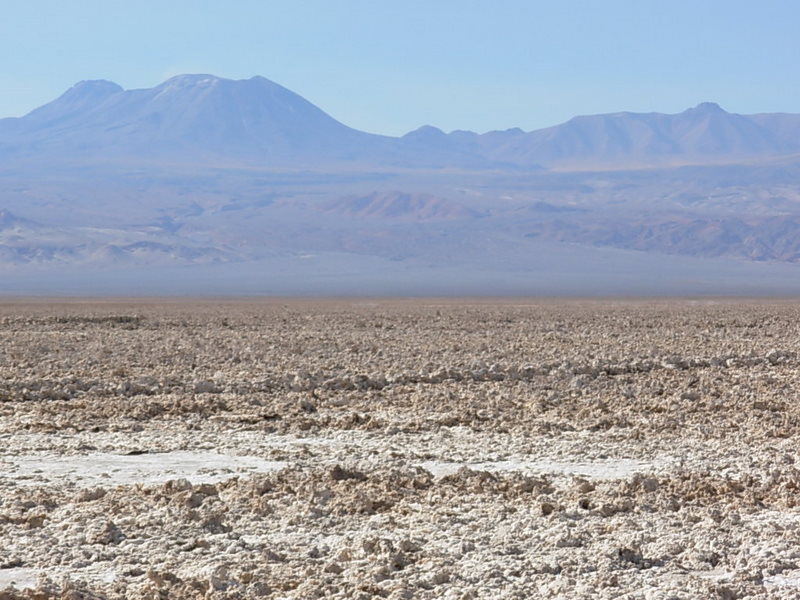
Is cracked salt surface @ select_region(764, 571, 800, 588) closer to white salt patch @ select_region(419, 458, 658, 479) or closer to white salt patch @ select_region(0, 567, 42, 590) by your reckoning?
white salt patch @ select_region(419, 458, 658, 479)

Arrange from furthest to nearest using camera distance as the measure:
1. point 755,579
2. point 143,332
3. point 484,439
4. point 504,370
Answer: point 143,332 → point 504,370 → point 484,439 → point 755,579

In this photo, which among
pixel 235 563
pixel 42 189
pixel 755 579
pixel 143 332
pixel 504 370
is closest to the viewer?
pixel 755 579

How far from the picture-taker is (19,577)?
19.6 ft

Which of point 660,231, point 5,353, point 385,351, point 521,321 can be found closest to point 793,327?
point 521,321

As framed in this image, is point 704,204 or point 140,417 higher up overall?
point 704,204

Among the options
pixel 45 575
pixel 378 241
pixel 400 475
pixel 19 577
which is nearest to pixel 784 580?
pixel 400 475

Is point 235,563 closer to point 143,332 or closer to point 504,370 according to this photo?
point 504,370

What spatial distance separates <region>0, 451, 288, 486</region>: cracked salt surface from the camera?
8.41 metres

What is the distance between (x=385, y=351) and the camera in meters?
17.6

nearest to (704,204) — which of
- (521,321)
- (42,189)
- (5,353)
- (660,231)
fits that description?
(660,231)

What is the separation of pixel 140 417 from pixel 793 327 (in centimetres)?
1634

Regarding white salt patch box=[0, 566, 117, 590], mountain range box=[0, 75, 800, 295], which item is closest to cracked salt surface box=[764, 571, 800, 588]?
white salt patch box=[0, 566, 117, 590]

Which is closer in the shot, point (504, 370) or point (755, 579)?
point (755, 579)

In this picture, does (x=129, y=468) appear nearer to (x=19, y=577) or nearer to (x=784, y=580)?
(x=19, y=577)
